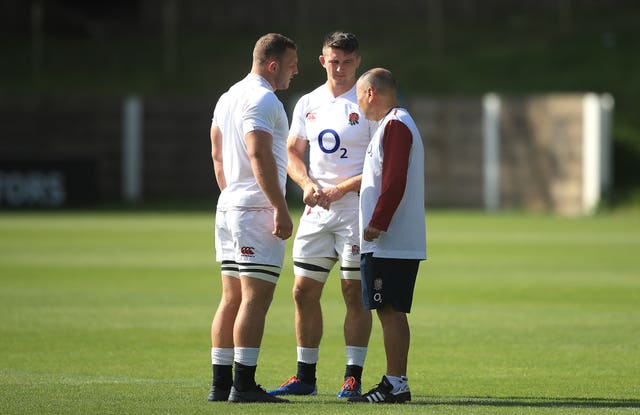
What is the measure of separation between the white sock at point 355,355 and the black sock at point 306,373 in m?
0.27

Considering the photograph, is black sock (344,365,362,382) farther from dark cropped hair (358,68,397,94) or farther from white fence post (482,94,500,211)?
white fence post (482,94,500,211)

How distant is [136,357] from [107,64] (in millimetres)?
37515

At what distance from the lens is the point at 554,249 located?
22281mm

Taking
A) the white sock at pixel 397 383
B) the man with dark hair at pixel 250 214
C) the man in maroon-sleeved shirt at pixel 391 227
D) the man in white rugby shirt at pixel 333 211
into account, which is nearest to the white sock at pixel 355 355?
the man in white rugby shirt at pixel 333 211

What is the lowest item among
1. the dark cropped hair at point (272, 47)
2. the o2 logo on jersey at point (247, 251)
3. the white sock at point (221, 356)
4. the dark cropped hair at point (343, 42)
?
the white sock at point (221, 356)

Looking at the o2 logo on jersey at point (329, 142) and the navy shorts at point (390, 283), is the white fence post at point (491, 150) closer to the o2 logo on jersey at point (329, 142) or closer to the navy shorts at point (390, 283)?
the o2 logo on jersey at point (329, 142)

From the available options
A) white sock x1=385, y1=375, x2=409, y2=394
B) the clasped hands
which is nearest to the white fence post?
the clasped hands

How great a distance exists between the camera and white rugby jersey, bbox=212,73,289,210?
8.06 meters

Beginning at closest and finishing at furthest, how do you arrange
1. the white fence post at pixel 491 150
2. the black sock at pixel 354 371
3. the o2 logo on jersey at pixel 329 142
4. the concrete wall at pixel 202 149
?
the black sock at pixel 354 371 → the o2 logo on jersey at pixel 329 142 → the concrete wall at pixel 202 149 → the white fence post at pixel 491 150

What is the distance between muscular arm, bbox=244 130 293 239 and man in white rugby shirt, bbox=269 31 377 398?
62cm

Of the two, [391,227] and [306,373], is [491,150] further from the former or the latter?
[391,227]

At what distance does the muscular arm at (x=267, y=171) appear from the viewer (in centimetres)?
800

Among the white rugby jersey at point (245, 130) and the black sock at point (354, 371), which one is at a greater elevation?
the white rugby jersey at point (245, 130)

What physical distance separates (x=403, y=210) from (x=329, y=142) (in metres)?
0.91
